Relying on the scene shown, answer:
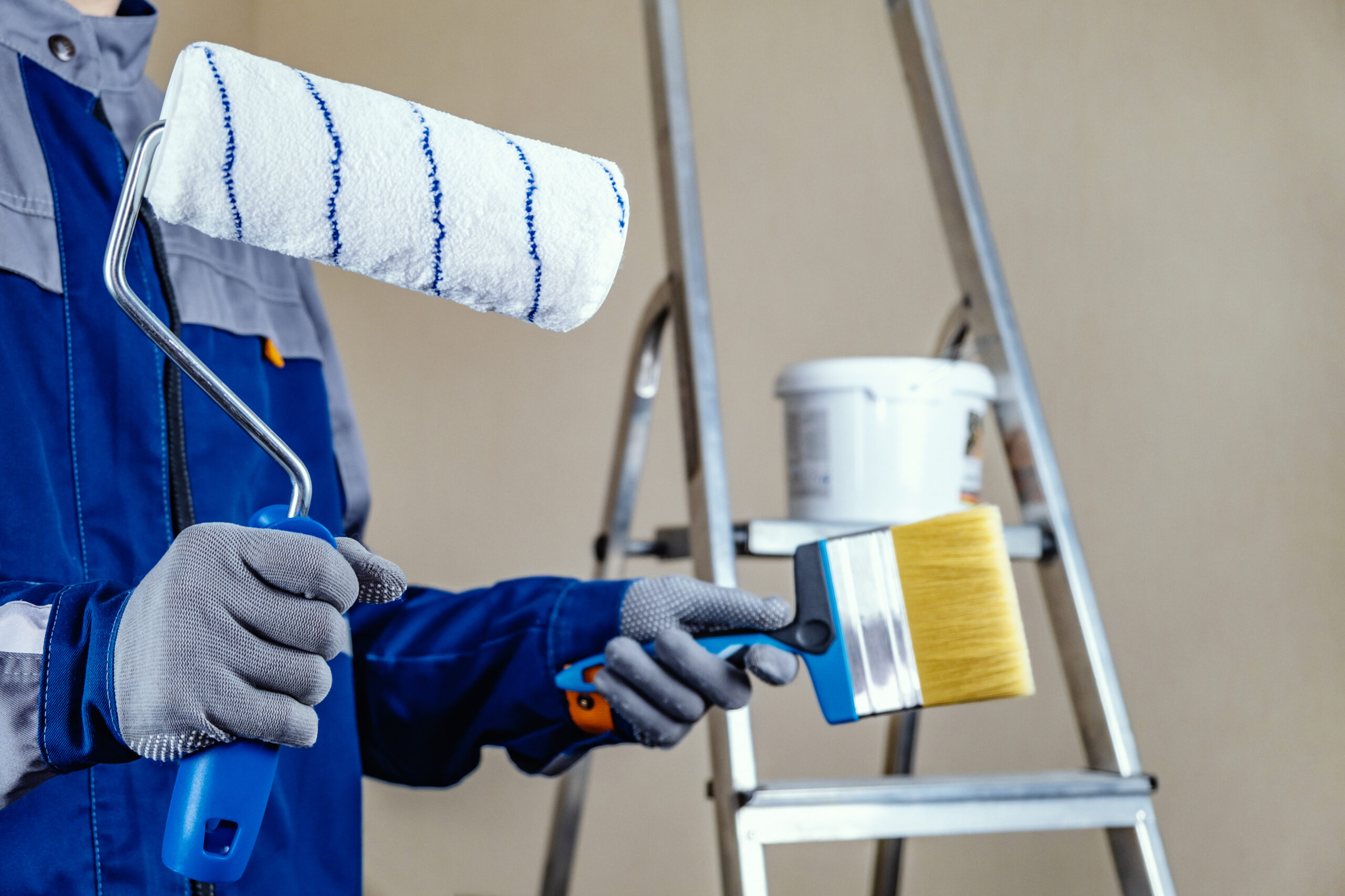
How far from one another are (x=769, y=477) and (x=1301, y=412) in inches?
31.0

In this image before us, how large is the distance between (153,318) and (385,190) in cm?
13

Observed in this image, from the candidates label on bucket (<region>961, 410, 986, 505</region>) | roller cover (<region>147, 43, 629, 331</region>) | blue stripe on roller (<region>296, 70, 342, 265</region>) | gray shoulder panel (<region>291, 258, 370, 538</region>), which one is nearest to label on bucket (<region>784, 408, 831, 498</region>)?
label on bucket (<region>961, 410, 986, 505</region>)

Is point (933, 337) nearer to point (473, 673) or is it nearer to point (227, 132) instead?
point (473, 673)

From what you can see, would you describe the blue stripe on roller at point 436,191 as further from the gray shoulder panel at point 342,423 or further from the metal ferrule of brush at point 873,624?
the gray shoulder panel at point 342,423

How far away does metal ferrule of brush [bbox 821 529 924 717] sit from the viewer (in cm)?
72

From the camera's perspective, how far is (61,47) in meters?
0.73

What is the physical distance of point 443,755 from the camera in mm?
909

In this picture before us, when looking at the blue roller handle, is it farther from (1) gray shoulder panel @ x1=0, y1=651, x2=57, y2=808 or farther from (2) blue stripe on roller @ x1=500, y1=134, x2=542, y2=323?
(2) blue stripe on roller @ x1=500, y1=134, x2=542, y2=323

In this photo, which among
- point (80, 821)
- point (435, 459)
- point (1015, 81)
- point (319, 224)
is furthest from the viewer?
point (435, 459)

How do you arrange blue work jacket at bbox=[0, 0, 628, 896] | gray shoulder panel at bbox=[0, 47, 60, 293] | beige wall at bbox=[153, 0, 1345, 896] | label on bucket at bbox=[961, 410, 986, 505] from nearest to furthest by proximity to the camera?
1. blue work jacket at bbox=[0, 0, 628, 896]
2. gray shoulder panel at bbox=[0, 47, 60, 293]
3. label on bucket at bbox=[961, 410, 986, 505]
4. beige wall at bbox=[153, 0, 1345, 896]

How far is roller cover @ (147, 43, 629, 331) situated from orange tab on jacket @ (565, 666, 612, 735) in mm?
351

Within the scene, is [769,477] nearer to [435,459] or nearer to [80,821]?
[435,459]

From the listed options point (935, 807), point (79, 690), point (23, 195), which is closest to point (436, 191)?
point (79, 690)

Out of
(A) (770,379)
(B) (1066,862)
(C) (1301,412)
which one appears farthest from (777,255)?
(B) (1066,862)
